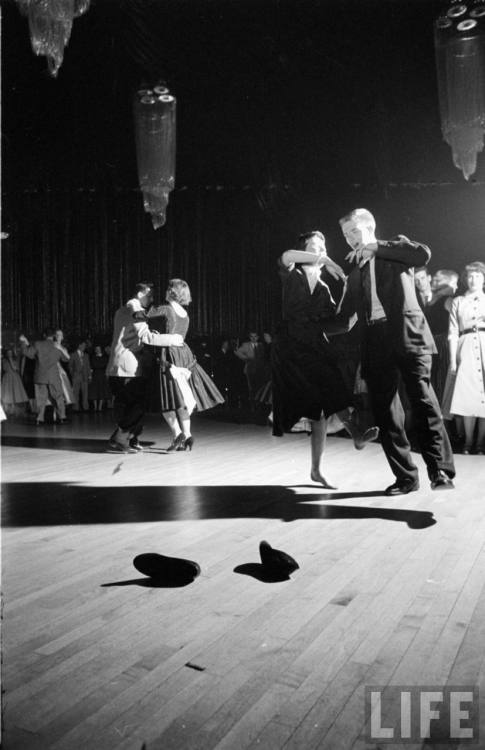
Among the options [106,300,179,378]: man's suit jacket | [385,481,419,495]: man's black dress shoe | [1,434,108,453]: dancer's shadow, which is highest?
[106,300,179,378]: man's suit jacket

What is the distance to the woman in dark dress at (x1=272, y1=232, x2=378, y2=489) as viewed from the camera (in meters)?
3.00

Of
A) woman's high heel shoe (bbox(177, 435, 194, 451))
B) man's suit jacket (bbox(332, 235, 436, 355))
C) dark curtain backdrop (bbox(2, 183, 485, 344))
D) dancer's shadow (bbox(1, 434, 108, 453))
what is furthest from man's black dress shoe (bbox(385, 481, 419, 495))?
dark curtain backdrop (bbox(2, 183, 485, 344))

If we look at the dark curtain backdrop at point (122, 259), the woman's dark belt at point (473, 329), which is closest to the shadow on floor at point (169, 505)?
the woman's dark belt at point (473, 329)

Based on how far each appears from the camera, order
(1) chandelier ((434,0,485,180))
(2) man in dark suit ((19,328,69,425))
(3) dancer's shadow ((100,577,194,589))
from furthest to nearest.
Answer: (2) man in dark suit ((19,328,69,425)), (1) chandelier ((434,0,485,180)), (3) dancer's shadow ((100,577,194,589))

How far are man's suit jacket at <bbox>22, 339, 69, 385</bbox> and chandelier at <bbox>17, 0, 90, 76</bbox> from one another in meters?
3.53

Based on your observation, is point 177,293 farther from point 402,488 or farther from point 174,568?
point 174,568

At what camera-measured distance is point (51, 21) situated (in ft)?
15.5

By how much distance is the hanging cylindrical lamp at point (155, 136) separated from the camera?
28.0ft

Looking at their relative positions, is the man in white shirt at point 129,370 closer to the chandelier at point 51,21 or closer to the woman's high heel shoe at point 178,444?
the woman's high heel shoe at point 178,444

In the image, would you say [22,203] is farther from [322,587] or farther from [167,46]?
[322,587]

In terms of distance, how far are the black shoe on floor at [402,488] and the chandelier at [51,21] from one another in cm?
424

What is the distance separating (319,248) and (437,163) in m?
7.24

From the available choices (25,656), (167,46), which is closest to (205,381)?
(25,656)

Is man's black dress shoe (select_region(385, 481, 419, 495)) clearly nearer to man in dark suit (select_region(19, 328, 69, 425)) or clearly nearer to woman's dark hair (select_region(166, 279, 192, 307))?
woman's dark hair (select_region(166, 279, 192, 307))
